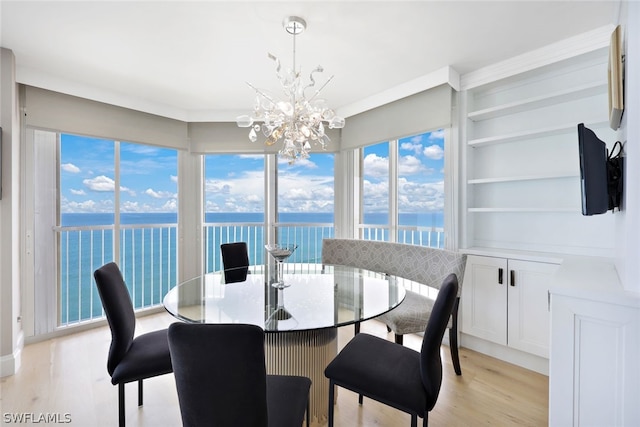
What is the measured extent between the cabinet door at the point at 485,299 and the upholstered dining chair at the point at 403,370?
134 cm

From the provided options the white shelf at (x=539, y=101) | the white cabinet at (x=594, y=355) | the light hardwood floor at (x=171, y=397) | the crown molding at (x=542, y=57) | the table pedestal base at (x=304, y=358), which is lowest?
the light hardwood floor at (x=171, y=397)

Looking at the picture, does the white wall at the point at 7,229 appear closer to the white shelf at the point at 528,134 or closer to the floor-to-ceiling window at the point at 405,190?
the floor-to-ceiling window at the point at 405,190

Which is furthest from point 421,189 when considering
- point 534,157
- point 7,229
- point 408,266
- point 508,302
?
point 7,229

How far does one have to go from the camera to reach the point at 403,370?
4.69 feet

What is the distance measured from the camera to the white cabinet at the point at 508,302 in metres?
2.24

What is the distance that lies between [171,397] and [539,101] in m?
3.69

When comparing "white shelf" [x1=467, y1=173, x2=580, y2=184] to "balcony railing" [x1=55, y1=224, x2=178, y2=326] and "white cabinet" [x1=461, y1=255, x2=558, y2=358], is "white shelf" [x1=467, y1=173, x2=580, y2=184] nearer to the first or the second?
"white cabinet" [x1=461, y1=255, x2=558, y2=358]

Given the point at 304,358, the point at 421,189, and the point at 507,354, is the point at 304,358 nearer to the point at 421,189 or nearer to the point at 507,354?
the point at 507,354

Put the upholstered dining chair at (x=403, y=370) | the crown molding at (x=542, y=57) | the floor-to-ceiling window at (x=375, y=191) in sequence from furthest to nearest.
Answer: the floor-to-ceiling window at (x=375, y=191), the crown molding at (x=542, y=57), the upholstered dining chair at (x=403, y=370)

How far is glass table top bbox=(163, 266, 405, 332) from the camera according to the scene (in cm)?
149

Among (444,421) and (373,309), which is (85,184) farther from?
(444,421)

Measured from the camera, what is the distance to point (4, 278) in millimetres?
2295

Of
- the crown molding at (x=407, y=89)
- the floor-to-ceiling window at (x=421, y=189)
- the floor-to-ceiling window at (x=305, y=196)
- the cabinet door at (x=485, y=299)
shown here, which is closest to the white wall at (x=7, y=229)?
the floor-to-ceiling window at (x=305, y=196)

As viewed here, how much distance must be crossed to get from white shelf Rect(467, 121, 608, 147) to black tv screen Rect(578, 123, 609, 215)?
1040mm
